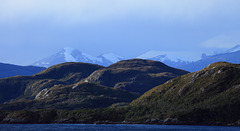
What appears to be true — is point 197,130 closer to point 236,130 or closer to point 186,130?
point 186,130

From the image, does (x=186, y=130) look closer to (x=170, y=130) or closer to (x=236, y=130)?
(x=170, y=130)

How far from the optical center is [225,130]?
634 feet

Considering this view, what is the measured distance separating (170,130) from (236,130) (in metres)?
32.9

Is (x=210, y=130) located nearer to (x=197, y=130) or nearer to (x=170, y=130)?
(x=197, y=130)

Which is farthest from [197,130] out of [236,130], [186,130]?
[236,130]

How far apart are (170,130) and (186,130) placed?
327 inches

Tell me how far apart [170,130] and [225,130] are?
27605 millimetres

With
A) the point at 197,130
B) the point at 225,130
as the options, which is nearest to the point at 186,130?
the point at 197,130

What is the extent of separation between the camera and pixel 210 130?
197125 mm

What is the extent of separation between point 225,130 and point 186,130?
64.3 ft

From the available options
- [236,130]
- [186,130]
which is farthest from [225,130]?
[186,130]

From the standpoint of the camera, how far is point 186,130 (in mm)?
199375

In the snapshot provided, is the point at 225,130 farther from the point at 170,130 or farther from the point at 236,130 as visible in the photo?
the point at 170,130

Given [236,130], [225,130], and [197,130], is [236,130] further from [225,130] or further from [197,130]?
[197,130]
